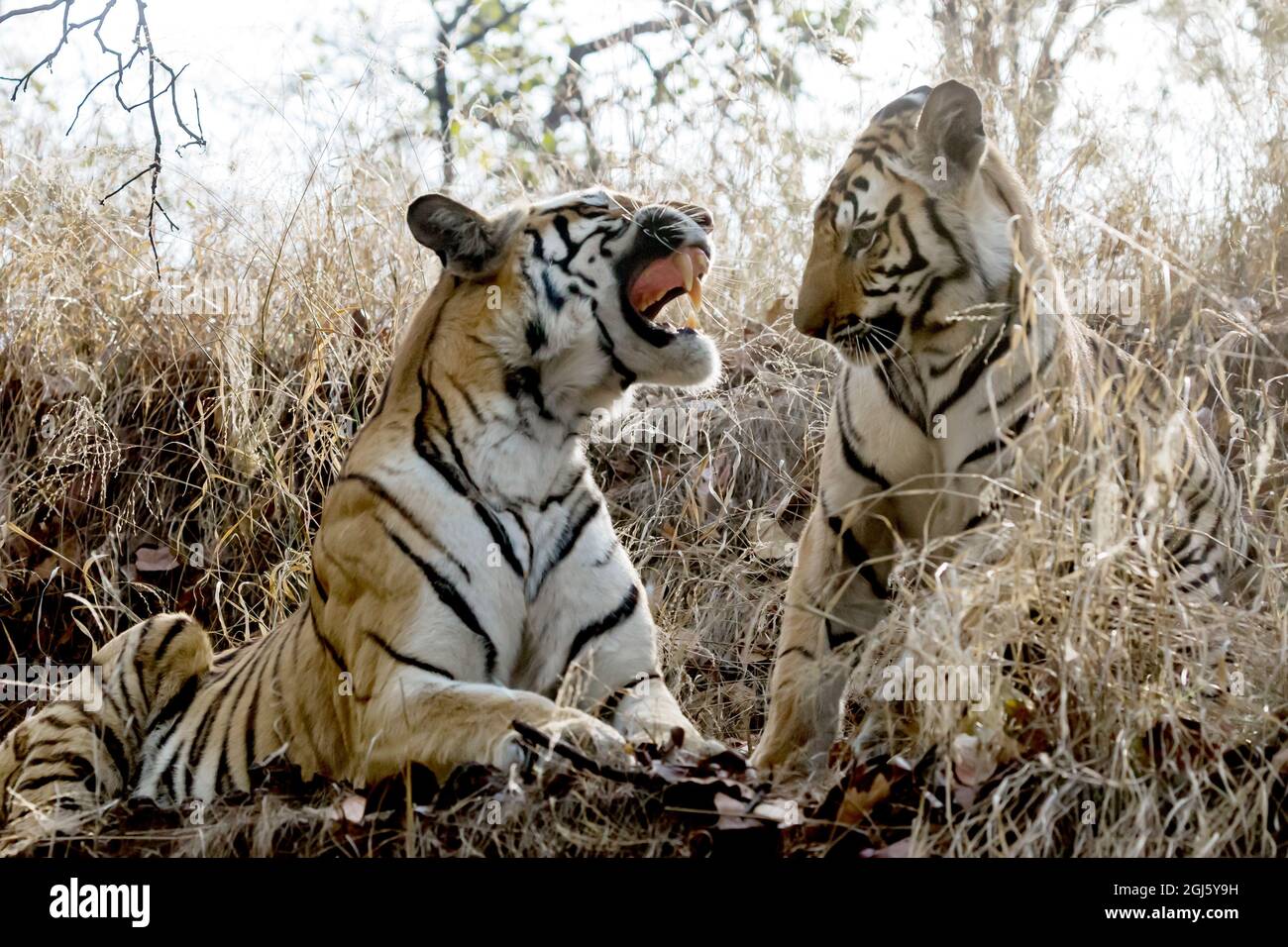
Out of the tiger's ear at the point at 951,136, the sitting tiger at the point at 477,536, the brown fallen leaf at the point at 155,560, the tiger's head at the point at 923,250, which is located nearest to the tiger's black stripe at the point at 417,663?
the sitting tiger at the point at 477,536

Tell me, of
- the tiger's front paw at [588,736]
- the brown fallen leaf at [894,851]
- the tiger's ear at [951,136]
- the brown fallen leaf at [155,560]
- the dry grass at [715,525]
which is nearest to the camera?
the brown fallen leaf at [894,851]

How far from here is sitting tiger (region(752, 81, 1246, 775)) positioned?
12.9ft

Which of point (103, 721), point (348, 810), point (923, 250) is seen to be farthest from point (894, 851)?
point (103, 721)

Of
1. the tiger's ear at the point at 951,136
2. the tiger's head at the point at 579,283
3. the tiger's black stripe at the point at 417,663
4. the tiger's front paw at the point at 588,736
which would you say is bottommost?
the tiger's front paw at the point at 588,736

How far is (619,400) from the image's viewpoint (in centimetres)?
397

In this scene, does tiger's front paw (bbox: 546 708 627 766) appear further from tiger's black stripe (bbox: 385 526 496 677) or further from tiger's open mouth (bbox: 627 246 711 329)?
tiger's open mouth (bbox: 627 246 711 329)

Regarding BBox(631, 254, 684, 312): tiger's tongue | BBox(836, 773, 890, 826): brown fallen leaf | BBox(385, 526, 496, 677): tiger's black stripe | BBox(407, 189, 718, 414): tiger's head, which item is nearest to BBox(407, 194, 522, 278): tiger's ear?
BBox(407, 189, 718, 414): tiger's head

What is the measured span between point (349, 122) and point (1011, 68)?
3020mm

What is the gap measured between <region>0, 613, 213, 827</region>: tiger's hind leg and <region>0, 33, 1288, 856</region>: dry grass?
355mm

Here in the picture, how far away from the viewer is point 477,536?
370 centimetres

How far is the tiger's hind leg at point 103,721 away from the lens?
3.99m

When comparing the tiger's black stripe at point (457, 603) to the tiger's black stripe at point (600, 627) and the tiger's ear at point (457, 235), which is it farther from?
the tiger's ear at point (457, 235)

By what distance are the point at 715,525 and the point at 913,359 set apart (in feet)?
5.18
